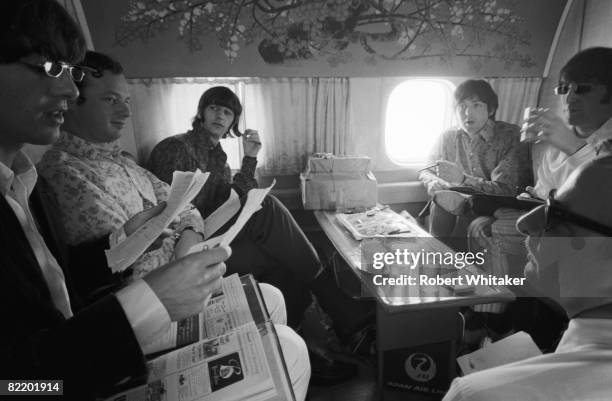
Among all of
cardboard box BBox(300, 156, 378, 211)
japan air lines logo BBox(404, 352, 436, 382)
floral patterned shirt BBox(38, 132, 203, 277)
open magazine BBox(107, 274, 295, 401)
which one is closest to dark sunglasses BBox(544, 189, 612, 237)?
open magazine BBox(107, 274, 295, 401)

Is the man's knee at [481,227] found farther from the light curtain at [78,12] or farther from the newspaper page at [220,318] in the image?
the light curtain at [78,12]

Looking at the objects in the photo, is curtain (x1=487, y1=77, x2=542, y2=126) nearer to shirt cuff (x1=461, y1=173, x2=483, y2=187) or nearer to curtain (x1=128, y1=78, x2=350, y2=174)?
shirt cuff (x1=461, y1=173, x2=483, y2=187)

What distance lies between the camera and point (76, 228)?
4.33ft

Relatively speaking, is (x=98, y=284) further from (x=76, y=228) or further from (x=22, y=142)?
(x=22, y=142)

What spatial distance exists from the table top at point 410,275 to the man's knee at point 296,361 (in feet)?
1.59

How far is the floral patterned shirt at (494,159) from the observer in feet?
9.10

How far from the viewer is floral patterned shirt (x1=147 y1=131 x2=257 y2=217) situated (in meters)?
2.43

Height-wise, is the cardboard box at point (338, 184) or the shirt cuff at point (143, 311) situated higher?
the shirt cuff at point (143, 311)

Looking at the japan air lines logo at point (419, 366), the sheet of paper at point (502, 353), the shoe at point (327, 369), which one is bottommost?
the shoe at point (327, 369)

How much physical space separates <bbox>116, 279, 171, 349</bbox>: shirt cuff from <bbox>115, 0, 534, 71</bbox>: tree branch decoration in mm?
2568

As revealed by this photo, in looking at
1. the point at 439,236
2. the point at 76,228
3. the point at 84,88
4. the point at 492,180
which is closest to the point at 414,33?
the point at 492,180

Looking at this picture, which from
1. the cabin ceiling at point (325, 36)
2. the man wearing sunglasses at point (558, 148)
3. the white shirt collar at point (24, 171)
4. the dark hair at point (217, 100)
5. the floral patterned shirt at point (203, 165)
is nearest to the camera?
the white shirt collar at point (24, 171)

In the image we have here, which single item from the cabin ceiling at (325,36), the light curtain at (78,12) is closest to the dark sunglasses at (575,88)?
the cabin ceiling at (325,36)

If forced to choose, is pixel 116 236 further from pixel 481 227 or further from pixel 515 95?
pixel 515 95
